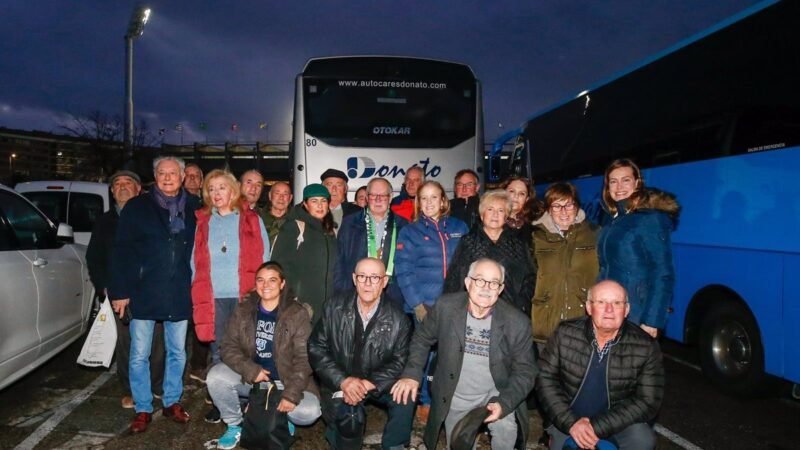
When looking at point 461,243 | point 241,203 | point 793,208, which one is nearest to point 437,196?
point 461,243

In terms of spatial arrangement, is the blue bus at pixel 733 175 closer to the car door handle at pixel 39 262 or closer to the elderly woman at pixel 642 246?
the elderly woman at pixel 642 246

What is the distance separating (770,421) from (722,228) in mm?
1642

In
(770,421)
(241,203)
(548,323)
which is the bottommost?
(770,421)

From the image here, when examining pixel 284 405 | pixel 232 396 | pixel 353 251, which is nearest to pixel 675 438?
pixel 353 251

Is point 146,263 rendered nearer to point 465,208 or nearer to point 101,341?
point 101,341

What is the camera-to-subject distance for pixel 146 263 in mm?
3936

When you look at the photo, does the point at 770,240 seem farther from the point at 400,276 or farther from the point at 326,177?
the point at 326,177

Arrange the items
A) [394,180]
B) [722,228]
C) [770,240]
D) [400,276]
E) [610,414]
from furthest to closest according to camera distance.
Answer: [394,180], [722,228], [770,240], [400,276], [610,414]

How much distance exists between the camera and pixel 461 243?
3998 millimetres

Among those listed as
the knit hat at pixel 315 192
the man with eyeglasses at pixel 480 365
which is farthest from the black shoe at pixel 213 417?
the knit hat at pixel 315 192

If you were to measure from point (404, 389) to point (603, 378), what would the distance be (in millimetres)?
1146

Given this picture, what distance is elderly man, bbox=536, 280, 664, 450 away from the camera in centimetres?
307

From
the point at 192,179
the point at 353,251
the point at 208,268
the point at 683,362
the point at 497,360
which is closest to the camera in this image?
the point at 497,360

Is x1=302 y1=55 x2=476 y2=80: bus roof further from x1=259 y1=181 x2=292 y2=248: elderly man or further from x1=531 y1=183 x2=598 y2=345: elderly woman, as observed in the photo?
x1=531 y1=183 x2=598 y2=345: elderly woman
